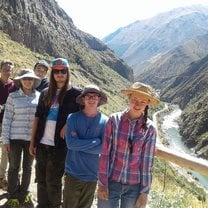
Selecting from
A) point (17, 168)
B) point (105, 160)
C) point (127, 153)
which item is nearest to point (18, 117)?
point (17, 168)

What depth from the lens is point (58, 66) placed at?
227 inches

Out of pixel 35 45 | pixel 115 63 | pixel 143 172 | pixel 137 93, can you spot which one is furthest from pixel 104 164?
pixel 115 63

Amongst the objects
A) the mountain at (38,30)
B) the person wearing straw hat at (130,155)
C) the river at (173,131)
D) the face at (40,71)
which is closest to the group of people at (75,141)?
the person wearing straw hat at (130,155)

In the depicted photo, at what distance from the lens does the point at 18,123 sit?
628 cm

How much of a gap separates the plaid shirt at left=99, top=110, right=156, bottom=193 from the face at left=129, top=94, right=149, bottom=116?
8 centimetres

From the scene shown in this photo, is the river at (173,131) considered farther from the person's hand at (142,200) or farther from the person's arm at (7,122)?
the person's hand at (142,200)

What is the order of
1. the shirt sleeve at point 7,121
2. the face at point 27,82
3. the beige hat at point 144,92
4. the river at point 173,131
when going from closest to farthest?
the beige hat at point 144,92, the shirt sleeve at point 7,121, the face at point 27,82, the river at point 173,131

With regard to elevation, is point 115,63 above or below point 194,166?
below

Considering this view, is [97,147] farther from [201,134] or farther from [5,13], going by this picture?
[201,134]

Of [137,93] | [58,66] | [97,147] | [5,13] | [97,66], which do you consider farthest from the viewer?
[97,66]

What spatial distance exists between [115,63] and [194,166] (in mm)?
181086

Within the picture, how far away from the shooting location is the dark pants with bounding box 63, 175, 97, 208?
5.19 metres

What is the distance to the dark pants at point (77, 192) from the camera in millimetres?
5193

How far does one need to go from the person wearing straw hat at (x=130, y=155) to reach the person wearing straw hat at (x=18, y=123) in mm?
2025
